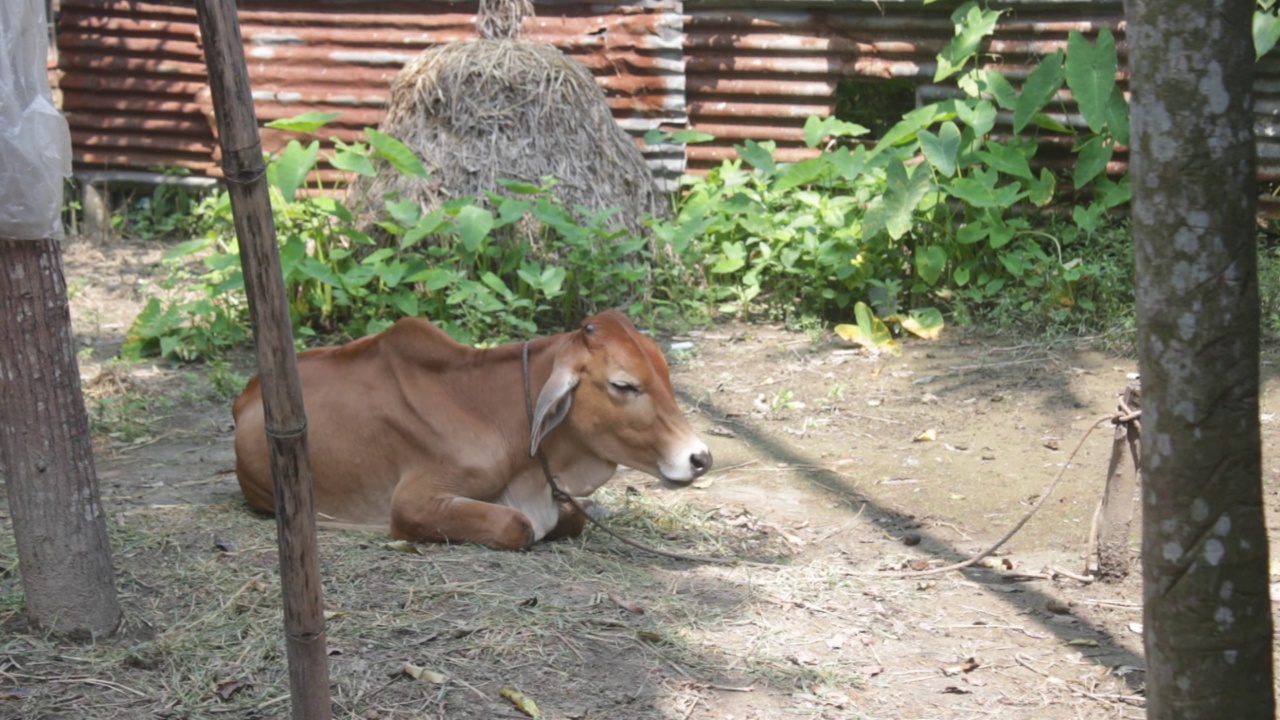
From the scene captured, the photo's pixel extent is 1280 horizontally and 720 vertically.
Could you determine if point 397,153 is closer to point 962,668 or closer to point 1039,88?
point 1039,88

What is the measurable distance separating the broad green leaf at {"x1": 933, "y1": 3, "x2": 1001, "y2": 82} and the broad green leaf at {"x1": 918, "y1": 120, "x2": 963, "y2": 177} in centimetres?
46

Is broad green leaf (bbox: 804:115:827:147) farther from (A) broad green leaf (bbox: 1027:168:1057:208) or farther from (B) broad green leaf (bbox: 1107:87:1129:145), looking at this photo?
(B) broad green leaf (bbox: 1107:87:1129:145)

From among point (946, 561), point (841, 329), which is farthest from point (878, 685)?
point (841, 329)

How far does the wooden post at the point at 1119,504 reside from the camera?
176 inches

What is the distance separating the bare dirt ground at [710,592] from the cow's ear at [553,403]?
1.48 ft

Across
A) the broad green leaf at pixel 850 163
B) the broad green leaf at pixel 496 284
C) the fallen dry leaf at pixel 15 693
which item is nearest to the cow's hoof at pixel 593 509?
the fallen dry leaf at pixel 15 693

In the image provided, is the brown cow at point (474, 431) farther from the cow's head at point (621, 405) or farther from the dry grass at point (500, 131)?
the dry grass at point (500, 131)

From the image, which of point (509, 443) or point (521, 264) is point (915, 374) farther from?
point (509, 443)

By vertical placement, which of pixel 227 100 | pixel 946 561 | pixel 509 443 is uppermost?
pixel 227 100

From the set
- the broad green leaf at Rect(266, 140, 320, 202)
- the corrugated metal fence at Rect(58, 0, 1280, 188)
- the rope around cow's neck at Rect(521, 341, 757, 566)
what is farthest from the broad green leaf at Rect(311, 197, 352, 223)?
the rope around cow's neck at Rect(521, 341, 757, 566)

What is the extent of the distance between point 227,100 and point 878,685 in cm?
245

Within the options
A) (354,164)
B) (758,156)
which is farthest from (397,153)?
(758,156)

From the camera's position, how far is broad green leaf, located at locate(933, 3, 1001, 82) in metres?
8.02

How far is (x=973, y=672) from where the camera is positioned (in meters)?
4.02
